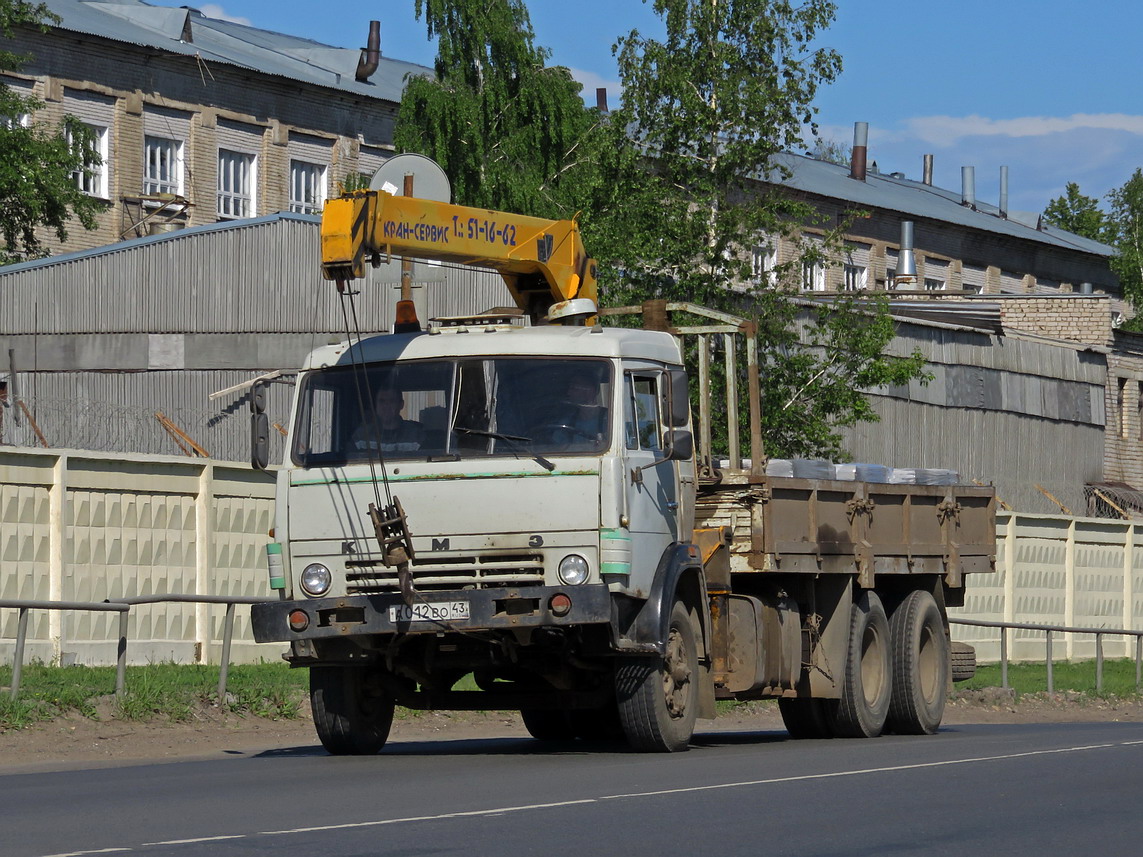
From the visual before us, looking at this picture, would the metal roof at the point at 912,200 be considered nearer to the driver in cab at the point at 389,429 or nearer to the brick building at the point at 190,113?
the brick building at the point at 190,113

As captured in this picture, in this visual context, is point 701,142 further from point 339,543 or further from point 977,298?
point 977,298

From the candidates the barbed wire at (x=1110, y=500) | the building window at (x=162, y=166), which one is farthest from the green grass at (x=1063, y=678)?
the building window at (x=162, y=166)

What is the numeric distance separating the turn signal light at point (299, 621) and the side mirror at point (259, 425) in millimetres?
1094

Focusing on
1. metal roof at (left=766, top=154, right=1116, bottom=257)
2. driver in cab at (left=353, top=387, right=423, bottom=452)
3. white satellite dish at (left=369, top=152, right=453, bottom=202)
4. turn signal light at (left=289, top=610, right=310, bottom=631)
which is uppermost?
metal roof at (left=766, top=154, right=1116, bottom=257)

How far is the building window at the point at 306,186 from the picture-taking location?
177ft

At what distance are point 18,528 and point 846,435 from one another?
26254mm

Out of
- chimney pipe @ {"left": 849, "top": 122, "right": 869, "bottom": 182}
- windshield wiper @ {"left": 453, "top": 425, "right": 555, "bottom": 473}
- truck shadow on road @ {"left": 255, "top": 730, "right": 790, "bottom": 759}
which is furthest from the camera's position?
chimney pipe @ {"left": 849, "top": 122, "right": 869, "bottom": 182}

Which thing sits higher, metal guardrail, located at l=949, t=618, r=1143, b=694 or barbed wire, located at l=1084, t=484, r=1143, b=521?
barbed wire, located at l=1084, t=484, r=1143, b=521

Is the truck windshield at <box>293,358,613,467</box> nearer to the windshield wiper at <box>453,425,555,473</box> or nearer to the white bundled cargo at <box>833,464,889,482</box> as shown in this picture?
the windshield wiper at <box>453,425,555,473</box>

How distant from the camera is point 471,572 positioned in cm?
1227

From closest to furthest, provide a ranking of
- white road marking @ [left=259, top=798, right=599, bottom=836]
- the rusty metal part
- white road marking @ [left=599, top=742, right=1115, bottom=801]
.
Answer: white road marking @ [left=259, top=798, right=599, bottom=836] < white road marking @ [left=599, top=742, right=1115, bottom=801] < the rusty metal part

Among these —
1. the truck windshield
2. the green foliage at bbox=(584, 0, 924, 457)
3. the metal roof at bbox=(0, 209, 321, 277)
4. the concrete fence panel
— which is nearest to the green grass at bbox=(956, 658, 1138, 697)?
the green foliage at bbox=(584, 0, 924, 457)

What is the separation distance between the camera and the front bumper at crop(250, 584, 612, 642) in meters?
12.0

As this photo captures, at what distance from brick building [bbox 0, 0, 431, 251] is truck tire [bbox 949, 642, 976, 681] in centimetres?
3312
